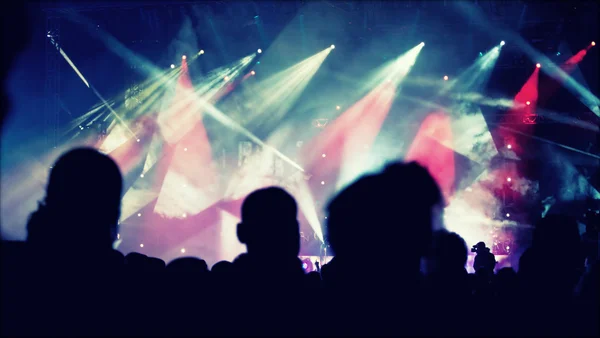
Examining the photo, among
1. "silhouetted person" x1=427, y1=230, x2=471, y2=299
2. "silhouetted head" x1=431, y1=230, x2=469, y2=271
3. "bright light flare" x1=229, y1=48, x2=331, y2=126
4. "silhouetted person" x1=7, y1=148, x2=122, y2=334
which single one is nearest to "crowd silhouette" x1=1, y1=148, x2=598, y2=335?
"silhouetted person" x1=7, y1=148, x2=122, y2=334

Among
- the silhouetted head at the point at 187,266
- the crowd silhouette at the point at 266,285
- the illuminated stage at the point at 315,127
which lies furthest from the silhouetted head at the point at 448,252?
the illuminated stage at the point at 315,127

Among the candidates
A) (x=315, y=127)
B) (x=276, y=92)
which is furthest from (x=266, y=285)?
(x=276, y=92)

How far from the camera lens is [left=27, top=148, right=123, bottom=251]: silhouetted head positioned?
1.26 metres

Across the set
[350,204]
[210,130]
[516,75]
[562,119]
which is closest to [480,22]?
[516,75]

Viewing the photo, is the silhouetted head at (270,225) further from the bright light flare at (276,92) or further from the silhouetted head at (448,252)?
the bright light flare at (276,92)

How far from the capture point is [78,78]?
10.5 metres

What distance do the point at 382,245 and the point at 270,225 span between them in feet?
1.42

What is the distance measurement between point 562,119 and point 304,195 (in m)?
7.41

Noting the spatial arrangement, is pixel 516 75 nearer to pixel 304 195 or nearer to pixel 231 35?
pixel 304 195

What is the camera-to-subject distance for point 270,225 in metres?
1.50

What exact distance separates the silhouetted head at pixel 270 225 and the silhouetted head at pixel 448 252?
102cm

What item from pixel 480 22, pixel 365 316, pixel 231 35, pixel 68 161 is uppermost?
pixel 231 35

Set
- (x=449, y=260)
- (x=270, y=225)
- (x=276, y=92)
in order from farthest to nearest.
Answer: (x=276, y=92)
(x=449, y=260)
(x=270, y=225)

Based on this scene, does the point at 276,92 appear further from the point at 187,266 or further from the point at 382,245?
the point at 382,245
